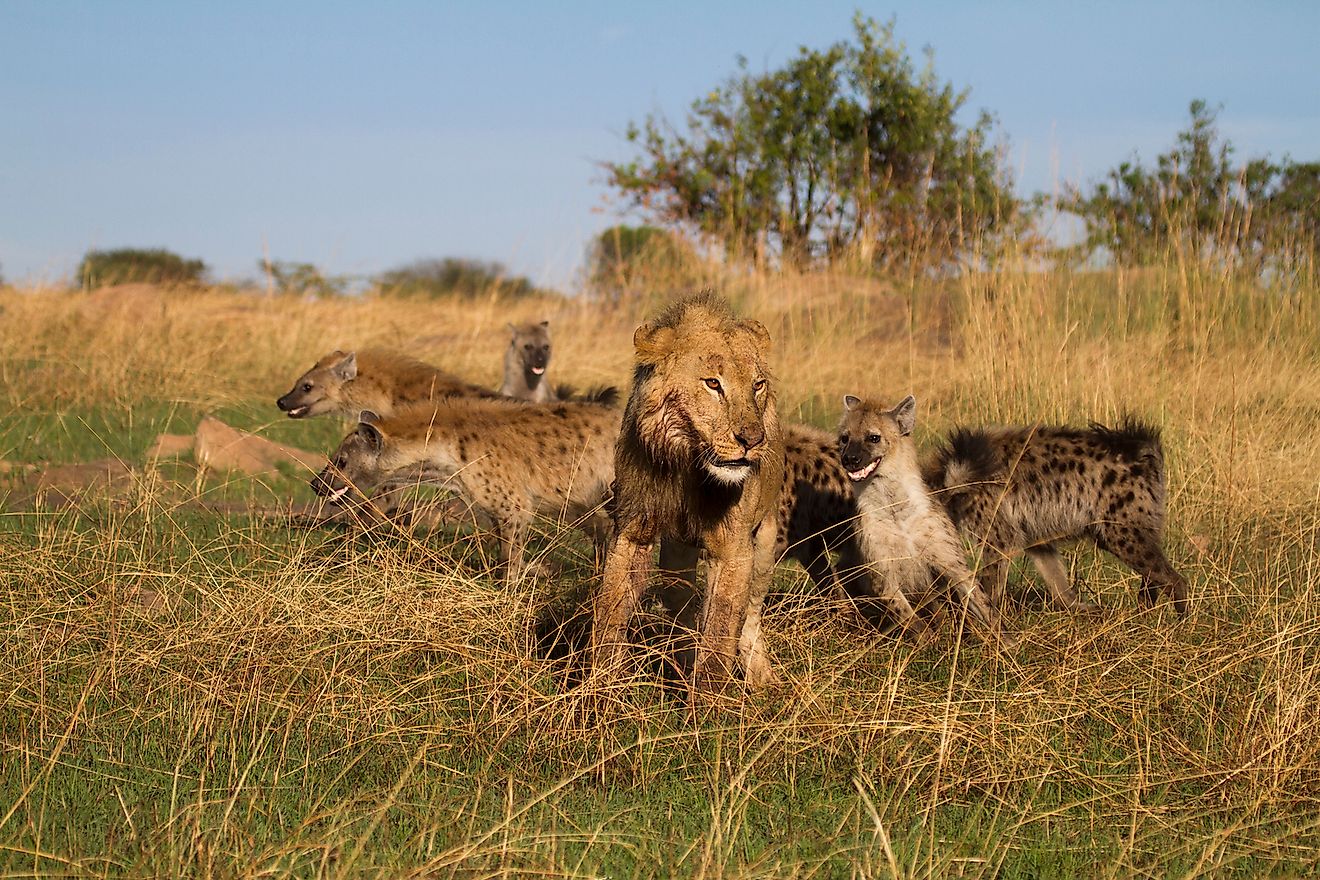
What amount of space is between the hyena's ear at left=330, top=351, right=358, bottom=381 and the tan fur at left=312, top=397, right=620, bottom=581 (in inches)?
70.6

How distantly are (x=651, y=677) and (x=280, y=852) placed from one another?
1.58 meters

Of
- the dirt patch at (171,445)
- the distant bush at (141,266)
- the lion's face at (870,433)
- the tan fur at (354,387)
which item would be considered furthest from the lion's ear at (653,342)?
the distant bush at (141,266)

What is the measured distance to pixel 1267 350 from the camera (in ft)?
31.3

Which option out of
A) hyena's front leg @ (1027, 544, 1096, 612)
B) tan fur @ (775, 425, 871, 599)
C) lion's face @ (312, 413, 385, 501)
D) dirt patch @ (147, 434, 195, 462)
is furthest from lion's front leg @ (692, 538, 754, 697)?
dirt patch @ (147, 434, 195, 462)

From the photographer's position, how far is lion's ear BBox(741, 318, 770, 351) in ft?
13.9

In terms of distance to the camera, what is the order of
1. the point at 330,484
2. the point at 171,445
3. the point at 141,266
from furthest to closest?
1. the point at 141,266
2. the point at 171,445
3. the point at 330,484

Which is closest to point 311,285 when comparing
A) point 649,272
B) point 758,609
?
point 649,272

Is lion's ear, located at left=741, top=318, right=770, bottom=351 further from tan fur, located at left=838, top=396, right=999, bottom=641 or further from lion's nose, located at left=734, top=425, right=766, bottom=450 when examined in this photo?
tan fur, located at left=838, top=396, right=999, bottom=641

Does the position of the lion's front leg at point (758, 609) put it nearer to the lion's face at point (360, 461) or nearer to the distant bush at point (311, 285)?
the lion's face at point (360, 461)

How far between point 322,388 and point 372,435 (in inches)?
84.7

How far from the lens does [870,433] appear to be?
19.0 feet

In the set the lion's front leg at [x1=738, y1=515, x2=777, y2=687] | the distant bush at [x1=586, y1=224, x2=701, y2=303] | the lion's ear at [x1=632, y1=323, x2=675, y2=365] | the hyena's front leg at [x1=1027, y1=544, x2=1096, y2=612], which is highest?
the distant bush at [x1=586, y1=224, x2=701, y2=303]

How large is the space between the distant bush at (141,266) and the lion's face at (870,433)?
61.3ft

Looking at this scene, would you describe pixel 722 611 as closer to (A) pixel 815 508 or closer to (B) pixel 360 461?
(A) pixel 815 508
